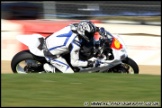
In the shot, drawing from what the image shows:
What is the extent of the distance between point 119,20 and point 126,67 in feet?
9.70

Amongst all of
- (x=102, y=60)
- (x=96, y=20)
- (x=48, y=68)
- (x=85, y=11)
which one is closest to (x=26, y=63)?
(x=48, y=68)

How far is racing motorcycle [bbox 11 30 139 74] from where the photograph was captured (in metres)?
10.4

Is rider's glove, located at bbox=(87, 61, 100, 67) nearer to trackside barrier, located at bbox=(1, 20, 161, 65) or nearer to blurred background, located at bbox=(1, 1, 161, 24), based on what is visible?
trackside barrier, located at bbox=(1, 20, 161, 65)

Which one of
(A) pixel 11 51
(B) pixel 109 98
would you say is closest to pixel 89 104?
(B) pixel 109 98

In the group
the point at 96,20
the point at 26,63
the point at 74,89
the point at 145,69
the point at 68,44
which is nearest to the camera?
the point at 74,89

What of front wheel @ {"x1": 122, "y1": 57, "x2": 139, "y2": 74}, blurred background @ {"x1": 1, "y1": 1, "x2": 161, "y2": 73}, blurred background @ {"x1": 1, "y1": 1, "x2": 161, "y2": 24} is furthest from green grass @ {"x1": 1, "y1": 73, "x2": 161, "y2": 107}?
blurred background @ {"x1": 1, "y1": 1, "x2": 161, "y2": 24}

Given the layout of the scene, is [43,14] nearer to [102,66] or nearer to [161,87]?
[102,66]

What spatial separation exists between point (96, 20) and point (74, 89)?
667cm

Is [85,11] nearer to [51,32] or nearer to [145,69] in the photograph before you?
[51,32]

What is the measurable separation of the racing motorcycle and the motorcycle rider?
11 cm

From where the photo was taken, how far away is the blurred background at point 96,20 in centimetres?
1253

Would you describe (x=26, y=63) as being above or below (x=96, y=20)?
below

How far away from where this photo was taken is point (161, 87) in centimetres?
683

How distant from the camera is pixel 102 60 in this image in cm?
1046
